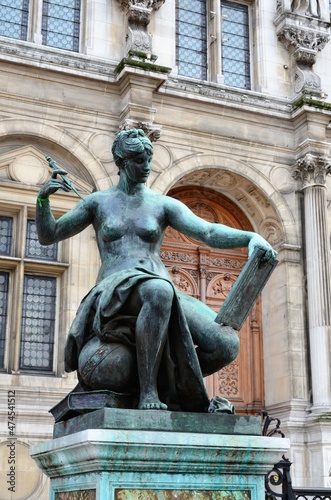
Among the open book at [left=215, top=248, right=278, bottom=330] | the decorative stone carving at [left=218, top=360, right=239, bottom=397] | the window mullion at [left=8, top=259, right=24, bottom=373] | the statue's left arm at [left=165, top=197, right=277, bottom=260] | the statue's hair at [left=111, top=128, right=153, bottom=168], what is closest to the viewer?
the open book at [left=215, top=248, right=278, bottom=330]

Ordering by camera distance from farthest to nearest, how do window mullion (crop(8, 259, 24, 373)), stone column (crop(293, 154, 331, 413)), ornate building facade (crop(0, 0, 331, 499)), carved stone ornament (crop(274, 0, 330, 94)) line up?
carved stone ornament (crop(274, 0, 330, 94))
stone column (crop(293, 154, 331, 413))
ornate building facade (crop(0, 0, 331, 499))
window mullion (crop(8, 259, 24, 373))

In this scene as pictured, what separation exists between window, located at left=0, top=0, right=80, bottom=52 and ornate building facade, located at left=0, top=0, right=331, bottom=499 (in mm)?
27

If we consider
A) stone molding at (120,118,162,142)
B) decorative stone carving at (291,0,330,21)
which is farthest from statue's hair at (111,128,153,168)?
decorative stone carving at (291,0,330,21)

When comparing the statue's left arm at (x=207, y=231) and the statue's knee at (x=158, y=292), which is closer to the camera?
the statue's knee at (x=158, y=292)

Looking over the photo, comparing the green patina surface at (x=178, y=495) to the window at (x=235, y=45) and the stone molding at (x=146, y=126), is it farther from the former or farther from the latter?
the window at (x=235, y=45)

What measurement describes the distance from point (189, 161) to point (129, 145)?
968 cm

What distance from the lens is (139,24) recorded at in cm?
1421

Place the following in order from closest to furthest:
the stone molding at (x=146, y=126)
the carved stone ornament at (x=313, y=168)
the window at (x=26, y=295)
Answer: the window at (x=26, y=295), the stone molding at (x=146, y=126), the carved stone ornament at (x=313, y=168)

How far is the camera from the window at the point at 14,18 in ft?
46.1

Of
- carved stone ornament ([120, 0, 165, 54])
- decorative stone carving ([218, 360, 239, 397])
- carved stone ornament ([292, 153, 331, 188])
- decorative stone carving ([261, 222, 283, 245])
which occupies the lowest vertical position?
decorative stone carving ([218, 360, 239, 397])

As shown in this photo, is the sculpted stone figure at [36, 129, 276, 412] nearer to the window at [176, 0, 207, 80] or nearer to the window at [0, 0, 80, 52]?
the window at [0, 0, 80, 52]

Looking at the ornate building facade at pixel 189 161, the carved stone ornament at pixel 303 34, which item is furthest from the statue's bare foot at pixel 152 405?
the carved stone ornament at pixel 303 34

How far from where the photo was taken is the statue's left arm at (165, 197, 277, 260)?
14.8 feet

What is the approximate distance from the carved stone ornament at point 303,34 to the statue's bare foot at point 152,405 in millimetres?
12280
